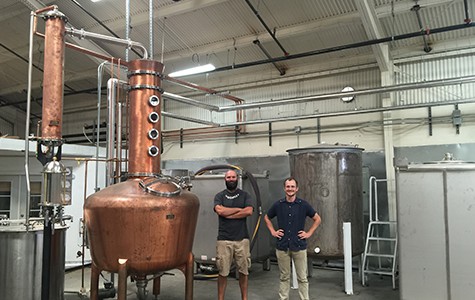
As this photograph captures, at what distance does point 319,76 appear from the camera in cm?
689

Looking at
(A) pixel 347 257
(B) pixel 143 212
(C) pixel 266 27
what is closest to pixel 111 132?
(B) pixel 143 212

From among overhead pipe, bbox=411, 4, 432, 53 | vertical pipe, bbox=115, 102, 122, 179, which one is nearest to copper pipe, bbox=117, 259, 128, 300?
vertical pipe, bbox=115, 102, 122, 179

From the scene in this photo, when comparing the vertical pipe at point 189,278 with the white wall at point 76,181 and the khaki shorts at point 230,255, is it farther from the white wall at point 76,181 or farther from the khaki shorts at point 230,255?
the white wall at point 76,181

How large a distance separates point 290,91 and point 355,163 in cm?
244

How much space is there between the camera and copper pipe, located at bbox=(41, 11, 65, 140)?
3012 millimetres

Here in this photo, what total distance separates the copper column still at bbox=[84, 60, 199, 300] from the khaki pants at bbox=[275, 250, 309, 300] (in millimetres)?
987

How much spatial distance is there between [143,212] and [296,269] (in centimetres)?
173

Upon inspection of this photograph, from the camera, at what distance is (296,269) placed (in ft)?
12.7

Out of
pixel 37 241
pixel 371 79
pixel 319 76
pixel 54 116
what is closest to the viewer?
pixel 54 116

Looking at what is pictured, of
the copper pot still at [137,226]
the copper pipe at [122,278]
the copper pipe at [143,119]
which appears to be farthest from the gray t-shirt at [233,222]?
the copper pipe at [122,278]

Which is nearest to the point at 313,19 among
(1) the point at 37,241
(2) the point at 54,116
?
(2) the point at 54,116

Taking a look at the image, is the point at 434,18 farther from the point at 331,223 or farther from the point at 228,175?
the point at 228,175

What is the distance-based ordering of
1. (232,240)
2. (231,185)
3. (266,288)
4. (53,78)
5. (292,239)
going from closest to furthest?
(53,78)
(292,239)
(232,240)
(231,185)
(266,288)

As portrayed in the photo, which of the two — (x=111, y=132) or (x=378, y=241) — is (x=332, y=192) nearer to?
(x=378, y=241)
